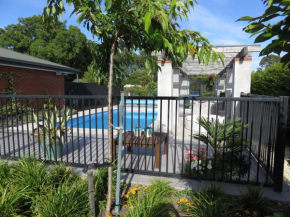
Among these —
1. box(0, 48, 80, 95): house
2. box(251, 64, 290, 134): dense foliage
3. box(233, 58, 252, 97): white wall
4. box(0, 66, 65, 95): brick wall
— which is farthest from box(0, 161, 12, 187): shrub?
box(0, 66, 65, 95): brick wall

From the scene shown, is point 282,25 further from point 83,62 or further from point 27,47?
point 27,47

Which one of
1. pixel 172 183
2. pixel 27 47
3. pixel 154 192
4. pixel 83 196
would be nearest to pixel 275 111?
pixel 172 183

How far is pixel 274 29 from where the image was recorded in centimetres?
105

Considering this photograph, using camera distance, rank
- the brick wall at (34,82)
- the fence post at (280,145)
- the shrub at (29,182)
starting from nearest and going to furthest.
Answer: the shrub at (29,182) < the fence post at (280,145) < the brick wall at (34,82)

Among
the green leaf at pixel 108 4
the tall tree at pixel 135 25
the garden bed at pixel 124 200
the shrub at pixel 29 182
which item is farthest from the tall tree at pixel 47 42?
the green leaf at pixel 108 4

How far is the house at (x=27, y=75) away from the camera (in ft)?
28.9

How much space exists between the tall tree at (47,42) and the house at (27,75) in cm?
983

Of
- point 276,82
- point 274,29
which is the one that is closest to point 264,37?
point 274,29

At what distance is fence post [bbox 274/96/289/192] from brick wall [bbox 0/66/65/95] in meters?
10.1

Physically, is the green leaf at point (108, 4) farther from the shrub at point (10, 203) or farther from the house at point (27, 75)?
the house at point (27, 75)

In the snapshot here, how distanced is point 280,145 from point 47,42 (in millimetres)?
26336

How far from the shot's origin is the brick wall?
31.7 ft

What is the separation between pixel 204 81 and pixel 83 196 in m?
26.3

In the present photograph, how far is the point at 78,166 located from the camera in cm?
351
